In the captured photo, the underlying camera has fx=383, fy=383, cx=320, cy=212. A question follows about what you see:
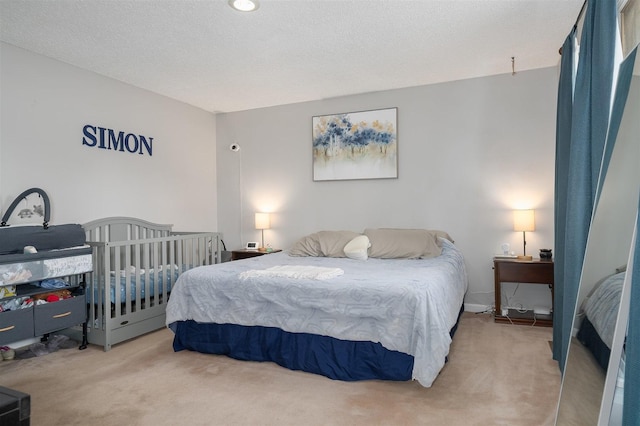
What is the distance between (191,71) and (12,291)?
239 centimetres

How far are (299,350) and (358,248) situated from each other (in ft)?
4.60

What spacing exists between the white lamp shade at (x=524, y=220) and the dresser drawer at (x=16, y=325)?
4159mm

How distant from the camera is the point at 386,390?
2.31m

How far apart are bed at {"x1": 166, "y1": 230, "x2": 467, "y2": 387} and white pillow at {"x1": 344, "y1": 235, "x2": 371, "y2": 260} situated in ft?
1.01

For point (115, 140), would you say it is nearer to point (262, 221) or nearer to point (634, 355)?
point (262, 221)

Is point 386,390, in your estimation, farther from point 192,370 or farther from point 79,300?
point 79,300

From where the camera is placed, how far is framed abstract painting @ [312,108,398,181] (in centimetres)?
444

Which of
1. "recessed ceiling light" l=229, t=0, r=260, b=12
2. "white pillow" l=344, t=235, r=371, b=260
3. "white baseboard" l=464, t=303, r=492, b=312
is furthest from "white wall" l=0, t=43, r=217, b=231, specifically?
"white baseboard" l=464, t=303, r=492, b=312

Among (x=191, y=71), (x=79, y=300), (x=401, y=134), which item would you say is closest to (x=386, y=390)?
(x=79, y=300)

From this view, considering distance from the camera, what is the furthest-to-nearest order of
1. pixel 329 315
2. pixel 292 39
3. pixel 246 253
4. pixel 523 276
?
pixel 246 253
pixel 523 276
pixel 292 39
pixel 329 315

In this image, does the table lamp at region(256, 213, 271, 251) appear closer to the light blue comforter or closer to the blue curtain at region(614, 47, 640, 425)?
the light blue comforter

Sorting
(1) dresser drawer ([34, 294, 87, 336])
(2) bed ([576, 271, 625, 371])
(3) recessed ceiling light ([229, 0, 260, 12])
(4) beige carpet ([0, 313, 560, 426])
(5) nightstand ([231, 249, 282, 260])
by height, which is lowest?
(4) beige carpet ([0, 313, 560, 426])

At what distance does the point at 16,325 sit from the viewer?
8.65ft

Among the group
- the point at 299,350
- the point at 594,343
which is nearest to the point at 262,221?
the point at 299,350
